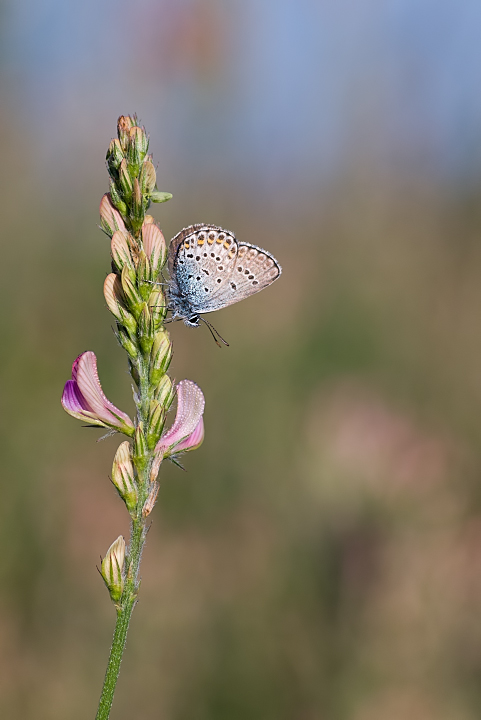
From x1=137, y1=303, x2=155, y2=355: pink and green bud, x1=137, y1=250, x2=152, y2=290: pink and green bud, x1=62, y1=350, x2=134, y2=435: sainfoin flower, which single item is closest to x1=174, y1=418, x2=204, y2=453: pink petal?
x1=62, y1=350, x2=134, y2=435: sainfoin flower

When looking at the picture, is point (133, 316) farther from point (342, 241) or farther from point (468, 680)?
point (342, 241)

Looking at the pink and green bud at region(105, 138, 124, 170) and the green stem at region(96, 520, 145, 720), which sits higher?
the pink and green bud at region(105, 138, 124, 170)

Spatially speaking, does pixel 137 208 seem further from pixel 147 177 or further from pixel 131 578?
pixel 131 578

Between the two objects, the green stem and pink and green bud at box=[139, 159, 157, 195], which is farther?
pink and green bud at box=[139, 159, 157, 195]

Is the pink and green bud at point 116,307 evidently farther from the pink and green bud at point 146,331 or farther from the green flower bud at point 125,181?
the green flower bud at point 125,181

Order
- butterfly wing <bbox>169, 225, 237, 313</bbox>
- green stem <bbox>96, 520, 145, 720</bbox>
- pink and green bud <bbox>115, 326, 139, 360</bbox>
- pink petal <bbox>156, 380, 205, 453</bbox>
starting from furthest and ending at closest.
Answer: butterfly wing <bbox>169, 225, 237, 313</bbox>, pink petal <bbox>156, 380, 205, 453</bbox>, pink and green bud <bbox>115, 326, 139, 360</bbox>, green stem <bbox>96, 520, 145, 720</bbox>

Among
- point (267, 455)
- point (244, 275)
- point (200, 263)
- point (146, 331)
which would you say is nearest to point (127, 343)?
point (146, 331)

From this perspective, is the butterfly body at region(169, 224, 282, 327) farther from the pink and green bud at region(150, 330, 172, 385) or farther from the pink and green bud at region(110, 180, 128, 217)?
the pink and green bud at region(150, 330, 172, 385)
